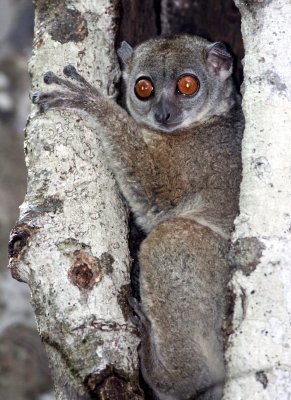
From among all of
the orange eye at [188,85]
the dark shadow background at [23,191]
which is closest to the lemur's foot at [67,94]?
the orange eye at [188,85]

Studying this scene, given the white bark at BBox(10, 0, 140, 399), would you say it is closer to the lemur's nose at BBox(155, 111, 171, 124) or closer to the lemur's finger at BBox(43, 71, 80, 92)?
the lemur's finger at BBox(43, 71, 80, 92)

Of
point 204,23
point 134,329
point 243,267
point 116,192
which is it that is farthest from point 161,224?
point 204,23

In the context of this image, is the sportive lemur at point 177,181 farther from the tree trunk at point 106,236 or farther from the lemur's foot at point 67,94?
the tree trunk at point 106,236

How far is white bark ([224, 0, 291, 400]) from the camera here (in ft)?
10.6

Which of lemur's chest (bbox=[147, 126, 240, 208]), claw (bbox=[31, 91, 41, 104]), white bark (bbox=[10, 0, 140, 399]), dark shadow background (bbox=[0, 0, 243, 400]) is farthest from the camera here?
dark shadow background (bbox=[0, 0, 243, 400])

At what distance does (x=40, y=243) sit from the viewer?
393 cm

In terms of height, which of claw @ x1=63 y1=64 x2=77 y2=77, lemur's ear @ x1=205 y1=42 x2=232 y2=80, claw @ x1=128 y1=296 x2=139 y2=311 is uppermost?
Result: lemur's ear @ x1=205 y1=42 x2=232 y2=80

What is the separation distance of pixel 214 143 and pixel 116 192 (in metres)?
0.81

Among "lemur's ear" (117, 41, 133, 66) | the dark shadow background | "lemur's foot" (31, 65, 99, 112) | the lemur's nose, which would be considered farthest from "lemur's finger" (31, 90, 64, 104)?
the dark shadow background

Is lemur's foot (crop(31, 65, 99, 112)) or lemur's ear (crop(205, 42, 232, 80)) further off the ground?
lemur's ear (crop(205, 42, 232, 80))

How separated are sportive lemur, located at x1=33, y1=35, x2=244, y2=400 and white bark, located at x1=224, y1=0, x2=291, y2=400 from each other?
29.5 inches

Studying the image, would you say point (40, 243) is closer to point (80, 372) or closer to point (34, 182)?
point (34, 182)

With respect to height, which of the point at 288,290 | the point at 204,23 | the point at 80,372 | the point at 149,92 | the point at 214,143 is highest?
the point at 204,23

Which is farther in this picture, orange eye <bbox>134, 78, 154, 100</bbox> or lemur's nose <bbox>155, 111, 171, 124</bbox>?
orange eye <bbox>134, 78, 154, 100</bbox>
